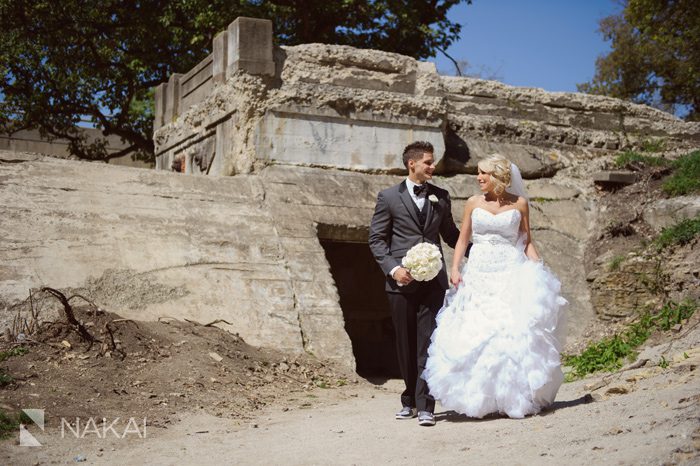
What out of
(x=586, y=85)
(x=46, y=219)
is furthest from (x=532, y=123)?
(x=586, y=85)

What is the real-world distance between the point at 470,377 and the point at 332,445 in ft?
3.65

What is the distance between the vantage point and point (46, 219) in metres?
8.84

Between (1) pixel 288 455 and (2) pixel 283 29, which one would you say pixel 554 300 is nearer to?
(1) pixel 288 455

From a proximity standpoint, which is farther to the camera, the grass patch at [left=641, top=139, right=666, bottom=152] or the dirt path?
the grass patch at [left=641, top=139, right=666, bottom=152]

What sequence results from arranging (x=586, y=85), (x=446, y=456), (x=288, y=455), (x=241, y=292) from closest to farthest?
(x=446, y=456)
(x=288, y=455)
(x=241, y=292)
(x=586, y=85)

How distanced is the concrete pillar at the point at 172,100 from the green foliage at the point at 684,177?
7.62 metres

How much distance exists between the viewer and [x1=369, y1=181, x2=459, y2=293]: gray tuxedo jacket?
6250 millimetres

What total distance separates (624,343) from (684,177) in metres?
3.43

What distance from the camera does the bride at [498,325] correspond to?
18.8ft

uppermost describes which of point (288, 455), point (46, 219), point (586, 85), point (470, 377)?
point (586, 85)

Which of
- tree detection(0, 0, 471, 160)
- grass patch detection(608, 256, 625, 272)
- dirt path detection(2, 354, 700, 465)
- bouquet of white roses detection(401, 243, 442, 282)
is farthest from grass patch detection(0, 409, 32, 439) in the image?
tree detection(0, 0, 471, 160)

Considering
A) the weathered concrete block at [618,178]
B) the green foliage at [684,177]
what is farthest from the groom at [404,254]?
the weathered concrete block at [618,178]

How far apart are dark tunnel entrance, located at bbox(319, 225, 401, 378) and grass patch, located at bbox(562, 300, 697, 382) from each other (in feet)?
13.6

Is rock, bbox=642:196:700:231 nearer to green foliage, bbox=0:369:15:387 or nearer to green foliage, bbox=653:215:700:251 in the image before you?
green foliage, bbox=653:215:700:251
